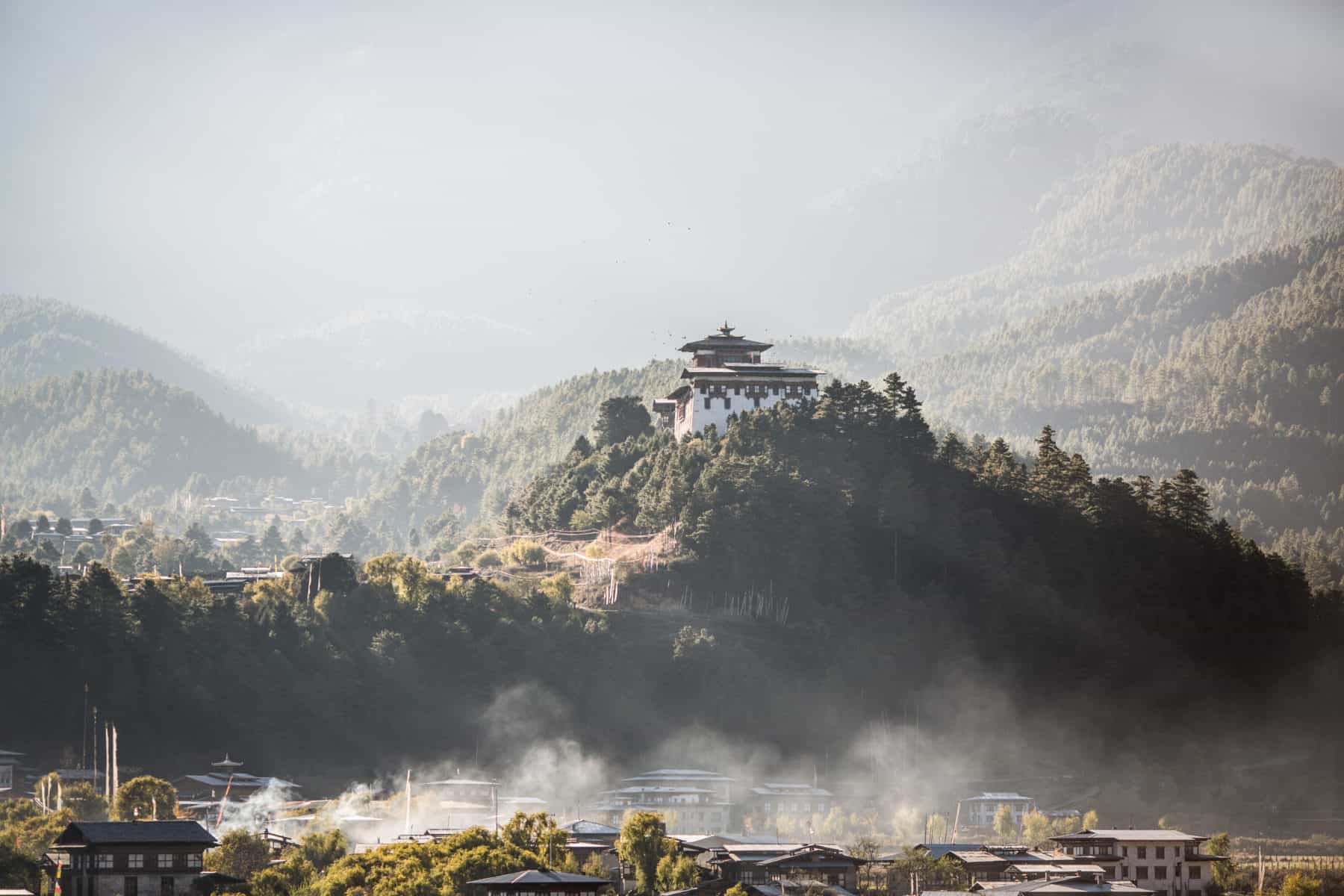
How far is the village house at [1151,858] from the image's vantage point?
101750 mm

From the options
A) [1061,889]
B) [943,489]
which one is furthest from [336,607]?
[1061,889]

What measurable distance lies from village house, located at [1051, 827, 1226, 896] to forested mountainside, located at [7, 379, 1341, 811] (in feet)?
91.7

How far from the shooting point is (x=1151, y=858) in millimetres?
103000

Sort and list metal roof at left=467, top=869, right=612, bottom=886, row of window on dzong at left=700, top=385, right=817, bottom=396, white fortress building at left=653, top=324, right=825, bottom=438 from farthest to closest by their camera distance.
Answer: row of window on dzong at left=700, top=385, right=817, bottom=396, white fortress building at left=653, top=324, right=825, bottom=438, metal roof at left=467, top=869, right=612, bottom=886

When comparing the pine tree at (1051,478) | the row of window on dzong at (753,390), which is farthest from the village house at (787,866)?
the pine tree at (1051,478)

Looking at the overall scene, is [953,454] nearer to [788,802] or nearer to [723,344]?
[723,344]

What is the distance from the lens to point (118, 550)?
652 feet

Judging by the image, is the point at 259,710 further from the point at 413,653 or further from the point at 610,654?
the point at 610,654

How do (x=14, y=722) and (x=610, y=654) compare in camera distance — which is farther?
(x=610, y=654)

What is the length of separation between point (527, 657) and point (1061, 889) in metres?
50.5

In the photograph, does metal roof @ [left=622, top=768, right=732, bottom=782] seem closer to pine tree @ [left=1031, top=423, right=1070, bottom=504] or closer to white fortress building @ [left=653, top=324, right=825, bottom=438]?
white fortress building @ [left=653, top=324, right=825, bottom=438]

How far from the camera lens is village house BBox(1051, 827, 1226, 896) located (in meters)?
102

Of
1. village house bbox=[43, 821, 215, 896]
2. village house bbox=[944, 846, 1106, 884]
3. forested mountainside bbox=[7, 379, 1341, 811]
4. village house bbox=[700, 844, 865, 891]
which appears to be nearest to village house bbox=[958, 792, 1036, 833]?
forested mountainside bbox=[7, 379, 1341, 811]

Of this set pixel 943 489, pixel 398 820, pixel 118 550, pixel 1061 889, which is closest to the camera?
pixel 1061 889
